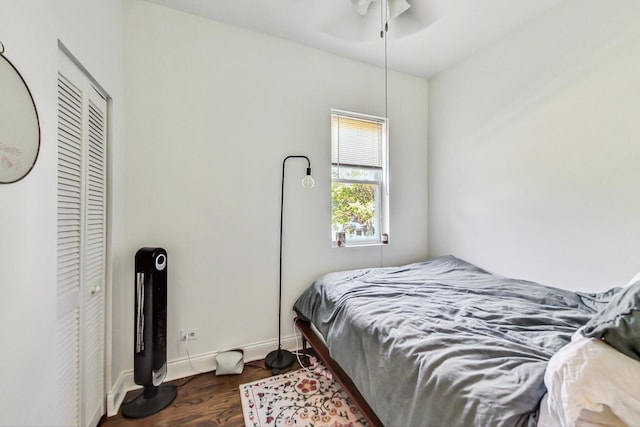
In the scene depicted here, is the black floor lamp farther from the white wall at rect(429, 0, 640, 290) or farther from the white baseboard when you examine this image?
the white wall at rect(429, 0, 640, 290)

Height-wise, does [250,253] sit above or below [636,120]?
below

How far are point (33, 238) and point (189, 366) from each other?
60.9 inches

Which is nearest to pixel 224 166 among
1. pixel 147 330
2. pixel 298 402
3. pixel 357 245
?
pixel 147 330

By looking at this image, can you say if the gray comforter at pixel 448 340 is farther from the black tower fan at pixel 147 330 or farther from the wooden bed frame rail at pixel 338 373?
the black tower fan at pixel 147 330

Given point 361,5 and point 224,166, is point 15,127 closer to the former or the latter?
point 224,166

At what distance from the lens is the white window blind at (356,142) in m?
2.64

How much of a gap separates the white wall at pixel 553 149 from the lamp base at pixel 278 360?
205 centimetres

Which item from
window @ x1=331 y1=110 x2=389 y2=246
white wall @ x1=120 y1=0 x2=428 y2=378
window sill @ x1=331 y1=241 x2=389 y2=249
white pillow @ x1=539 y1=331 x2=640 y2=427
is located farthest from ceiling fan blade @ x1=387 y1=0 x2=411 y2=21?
white pillow @ x1=539 y1=331 x2=640 y2=427

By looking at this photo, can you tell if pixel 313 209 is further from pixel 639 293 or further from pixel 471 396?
pixel 639 293

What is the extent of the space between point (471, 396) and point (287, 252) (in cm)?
171

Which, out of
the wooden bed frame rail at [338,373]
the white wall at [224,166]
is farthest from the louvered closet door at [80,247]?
the wooden bed frame rail at [338,373]

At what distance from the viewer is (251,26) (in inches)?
87.0

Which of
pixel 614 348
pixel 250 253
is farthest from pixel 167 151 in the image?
pixel 614 348

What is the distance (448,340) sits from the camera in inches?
46.6
